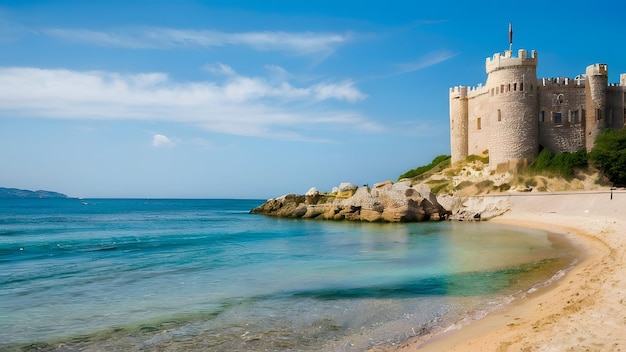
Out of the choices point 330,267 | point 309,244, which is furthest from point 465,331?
point 309,244

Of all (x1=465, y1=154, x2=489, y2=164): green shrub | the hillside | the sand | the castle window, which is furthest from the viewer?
(x1=465, y1=154, x2=489, y2=164): green shrub

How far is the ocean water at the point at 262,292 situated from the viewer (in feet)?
27.8

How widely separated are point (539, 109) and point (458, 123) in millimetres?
7361

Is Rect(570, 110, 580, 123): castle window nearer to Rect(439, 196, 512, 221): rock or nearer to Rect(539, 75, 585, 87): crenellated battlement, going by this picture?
Rect(539, 75, 585, 87): crenellated battlement

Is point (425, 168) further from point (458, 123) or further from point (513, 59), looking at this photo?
point (513, 59)

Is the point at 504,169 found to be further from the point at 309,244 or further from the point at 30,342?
the point at 30,342

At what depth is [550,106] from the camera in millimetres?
40219

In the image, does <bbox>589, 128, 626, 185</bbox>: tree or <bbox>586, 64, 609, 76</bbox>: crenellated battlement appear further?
<bbox>586, 64, 609, 76</bbox>: crenellated battlement

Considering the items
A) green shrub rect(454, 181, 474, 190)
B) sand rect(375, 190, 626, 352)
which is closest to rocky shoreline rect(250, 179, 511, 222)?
green shrub rect(454, 181, 474, 190)

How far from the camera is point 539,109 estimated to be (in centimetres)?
4019

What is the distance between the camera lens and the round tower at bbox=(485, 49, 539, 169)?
39250mm

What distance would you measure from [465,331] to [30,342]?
6813 millimetres

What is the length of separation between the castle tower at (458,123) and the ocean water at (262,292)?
24.6 metres

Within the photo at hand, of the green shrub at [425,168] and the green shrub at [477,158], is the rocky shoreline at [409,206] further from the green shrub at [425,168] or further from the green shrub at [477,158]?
the green shrub at [425,168]
